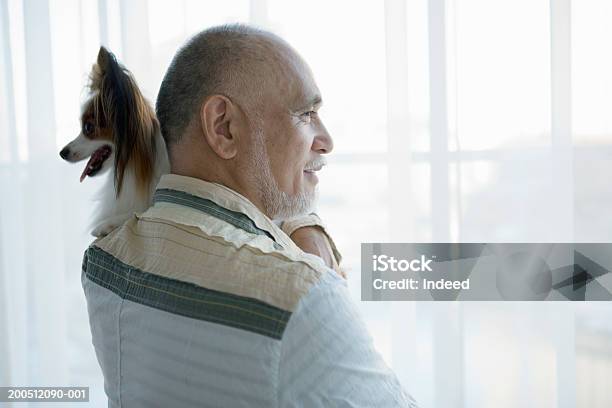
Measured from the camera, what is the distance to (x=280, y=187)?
0.95 meters

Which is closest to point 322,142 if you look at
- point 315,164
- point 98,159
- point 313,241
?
point 315,164

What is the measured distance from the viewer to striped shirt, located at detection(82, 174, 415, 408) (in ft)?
2.12

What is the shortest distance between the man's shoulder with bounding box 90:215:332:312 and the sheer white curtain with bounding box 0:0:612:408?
1056 millimetres

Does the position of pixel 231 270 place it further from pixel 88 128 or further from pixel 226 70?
pixel 88 128

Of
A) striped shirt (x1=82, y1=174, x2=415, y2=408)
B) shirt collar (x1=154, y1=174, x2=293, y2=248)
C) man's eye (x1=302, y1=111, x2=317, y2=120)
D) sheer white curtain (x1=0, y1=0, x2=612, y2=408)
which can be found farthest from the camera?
sheer white curtain (x1=0, y1=0, x2=612, y2=408)

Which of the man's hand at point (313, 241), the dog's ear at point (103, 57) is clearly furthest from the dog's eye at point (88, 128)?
the man's hand at point (313, 241)

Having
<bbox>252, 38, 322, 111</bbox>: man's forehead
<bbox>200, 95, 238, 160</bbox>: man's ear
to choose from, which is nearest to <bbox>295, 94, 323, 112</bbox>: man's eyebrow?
<bbox>252, 38, 322, 111</bbox>: man's forehead

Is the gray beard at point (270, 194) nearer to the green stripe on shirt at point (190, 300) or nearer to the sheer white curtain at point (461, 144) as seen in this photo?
the green stripe on shirt at point (190, 300)

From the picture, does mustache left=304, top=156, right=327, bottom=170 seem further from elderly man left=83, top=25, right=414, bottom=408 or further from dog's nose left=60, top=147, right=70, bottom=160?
dog's nose left=60, top=147, right=70, bottom=160

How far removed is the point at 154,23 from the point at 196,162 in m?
1.24

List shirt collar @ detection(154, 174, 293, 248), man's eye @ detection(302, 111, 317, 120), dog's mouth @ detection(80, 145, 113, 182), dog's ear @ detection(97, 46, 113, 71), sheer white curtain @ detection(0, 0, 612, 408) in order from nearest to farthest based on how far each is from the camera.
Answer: shirt collar @ detection(154, 174, 293, 248) < man's eye @ detection(302, 111, 317, 120) < dog's ear @ detection(97, 46, 113, 71) < dog's mouth @ detection(80, 145, 113, 182) < sheer white curtain @ detection(0, 0, 612, 408)

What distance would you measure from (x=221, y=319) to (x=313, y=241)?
1.82 ft

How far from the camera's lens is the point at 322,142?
0.99 meters

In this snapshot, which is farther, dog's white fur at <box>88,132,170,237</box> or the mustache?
dog's white fur at <box>88,132,170,237</box>
